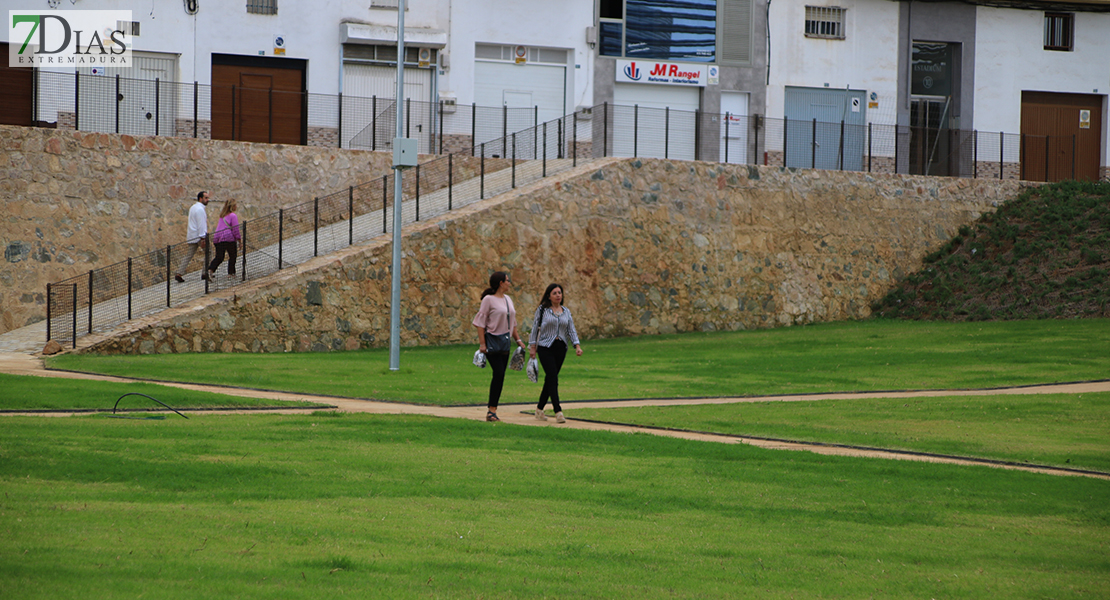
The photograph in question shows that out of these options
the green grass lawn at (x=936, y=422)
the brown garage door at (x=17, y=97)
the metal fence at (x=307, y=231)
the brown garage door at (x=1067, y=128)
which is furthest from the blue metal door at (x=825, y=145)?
the brown garage door at (x=17, y=97)

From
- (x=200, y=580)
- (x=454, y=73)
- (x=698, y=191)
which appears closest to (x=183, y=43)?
(x=454, y=73)

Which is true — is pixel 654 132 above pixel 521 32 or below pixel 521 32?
below

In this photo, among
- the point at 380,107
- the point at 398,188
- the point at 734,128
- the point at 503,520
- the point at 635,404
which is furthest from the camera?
the point at 734,128

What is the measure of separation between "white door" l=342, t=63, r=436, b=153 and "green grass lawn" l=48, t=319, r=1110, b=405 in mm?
7178

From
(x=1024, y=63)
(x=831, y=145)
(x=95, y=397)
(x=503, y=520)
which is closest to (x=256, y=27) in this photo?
(x=831, y=145)

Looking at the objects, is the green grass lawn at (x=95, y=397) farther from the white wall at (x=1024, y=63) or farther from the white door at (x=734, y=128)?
the white wall at (x=1024, y=63)

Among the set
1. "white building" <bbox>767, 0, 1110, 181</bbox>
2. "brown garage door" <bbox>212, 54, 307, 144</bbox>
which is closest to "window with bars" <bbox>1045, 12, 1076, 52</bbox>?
"white building" <bbox>767, 0, 1110, 181</bbox>

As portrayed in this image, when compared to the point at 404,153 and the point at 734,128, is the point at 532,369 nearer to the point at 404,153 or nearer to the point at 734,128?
the point at 404,153

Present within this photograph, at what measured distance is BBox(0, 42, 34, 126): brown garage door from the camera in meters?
26.6

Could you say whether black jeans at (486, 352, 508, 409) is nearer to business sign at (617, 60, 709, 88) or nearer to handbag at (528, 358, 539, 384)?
handbag at (528, 358, 539, 384)

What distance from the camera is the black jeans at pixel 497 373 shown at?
13.4 metres

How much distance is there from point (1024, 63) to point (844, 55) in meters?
6.48

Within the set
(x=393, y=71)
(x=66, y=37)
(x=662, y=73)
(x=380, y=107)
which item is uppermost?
(x=662, y=73)

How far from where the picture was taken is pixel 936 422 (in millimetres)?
13688
